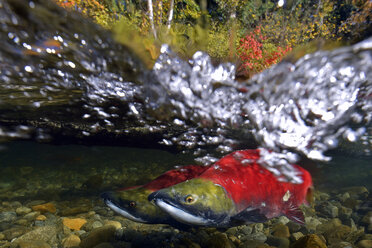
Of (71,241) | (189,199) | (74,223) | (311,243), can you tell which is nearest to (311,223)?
(311,243)

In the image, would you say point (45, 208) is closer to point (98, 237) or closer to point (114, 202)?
point (98, 237)

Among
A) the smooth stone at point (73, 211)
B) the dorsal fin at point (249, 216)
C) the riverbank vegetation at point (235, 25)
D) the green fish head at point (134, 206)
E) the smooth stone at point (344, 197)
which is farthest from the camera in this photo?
the smooth stone at point (344, 197)

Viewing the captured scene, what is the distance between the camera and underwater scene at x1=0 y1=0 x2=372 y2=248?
3182 millimetres

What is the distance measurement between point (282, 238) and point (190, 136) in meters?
3.57

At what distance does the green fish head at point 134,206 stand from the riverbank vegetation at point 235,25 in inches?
99.9

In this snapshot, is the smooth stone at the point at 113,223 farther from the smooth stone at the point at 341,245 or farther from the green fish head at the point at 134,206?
the smooth stone at the point at 341,245

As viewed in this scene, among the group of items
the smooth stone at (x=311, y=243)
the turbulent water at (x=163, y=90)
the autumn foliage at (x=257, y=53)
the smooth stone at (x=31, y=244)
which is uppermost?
the autumn foliage at (x=257, y=53)

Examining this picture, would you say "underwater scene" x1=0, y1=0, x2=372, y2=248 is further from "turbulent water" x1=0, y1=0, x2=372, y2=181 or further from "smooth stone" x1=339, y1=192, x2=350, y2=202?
"smooth stone" x1=339, y1=192, x2=350, y2=202

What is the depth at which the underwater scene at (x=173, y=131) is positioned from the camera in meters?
3.18

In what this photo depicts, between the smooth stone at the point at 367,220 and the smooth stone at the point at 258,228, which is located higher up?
the smooth stone at the point at 367,220

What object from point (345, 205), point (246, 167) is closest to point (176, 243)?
point (246, 167)

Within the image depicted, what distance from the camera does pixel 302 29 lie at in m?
7.43

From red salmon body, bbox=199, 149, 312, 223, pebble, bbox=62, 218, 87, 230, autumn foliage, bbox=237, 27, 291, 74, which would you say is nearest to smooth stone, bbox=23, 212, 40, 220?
pebble, bbox=62, 218, 87, 230

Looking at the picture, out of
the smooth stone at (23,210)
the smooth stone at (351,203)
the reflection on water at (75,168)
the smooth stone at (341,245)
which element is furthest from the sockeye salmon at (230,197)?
the reflection on water at (75,168)
